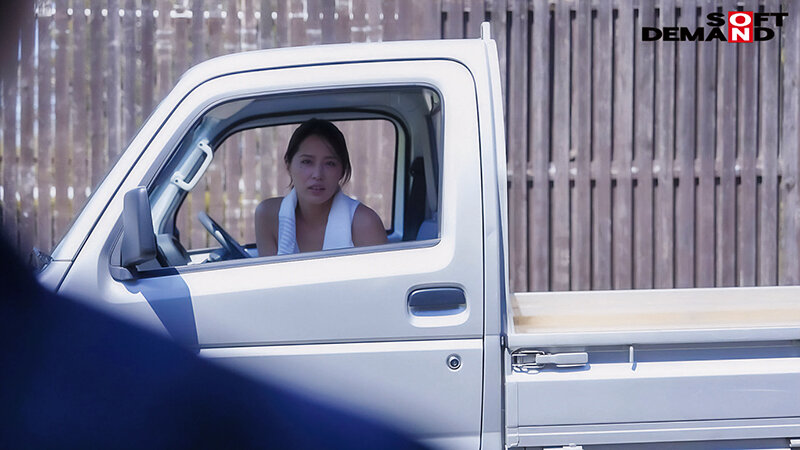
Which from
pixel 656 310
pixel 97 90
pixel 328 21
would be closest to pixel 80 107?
pixel 97 90

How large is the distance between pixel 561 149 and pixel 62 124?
416 centimetres

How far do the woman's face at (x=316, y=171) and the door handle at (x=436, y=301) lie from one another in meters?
0.74

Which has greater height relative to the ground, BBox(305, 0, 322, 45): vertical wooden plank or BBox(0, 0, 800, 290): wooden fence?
BBox(305, 0, 322, 45): vertical wooden plank

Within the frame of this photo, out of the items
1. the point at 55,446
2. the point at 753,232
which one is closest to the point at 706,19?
the point at 753,232

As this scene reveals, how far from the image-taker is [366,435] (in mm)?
2547

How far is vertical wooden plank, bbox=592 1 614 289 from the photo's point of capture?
707 centimetres

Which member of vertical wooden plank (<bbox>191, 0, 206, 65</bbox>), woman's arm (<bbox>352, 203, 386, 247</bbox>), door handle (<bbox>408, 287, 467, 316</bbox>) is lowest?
door handle (<bbox>408, 287, 467, 316</bbox>)

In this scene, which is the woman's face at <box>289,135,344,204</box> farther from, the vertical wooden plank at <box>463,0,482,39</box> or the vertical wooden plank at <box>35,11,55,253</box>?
the vertical wooden plank at <box>35,11,55,253</box>

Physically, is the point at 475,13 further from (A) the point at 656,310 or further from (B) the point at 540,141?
(A) the point at 656,310

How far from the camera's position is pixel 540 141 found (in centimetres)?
706

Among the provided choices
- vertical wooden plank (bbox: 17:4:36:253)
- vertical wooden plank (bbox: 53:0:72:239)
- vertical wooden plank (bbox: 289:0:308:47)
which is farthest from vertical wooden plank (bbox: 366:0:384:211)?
vertical wooden plank (bbox: 17:4:36:253)

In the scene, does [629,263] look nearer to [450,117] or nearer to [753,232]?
[753,232]

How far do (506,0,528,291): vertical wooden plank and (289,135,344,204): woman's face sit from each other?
156 inches

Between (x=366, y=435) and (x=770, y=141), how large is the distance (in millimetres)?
5832
